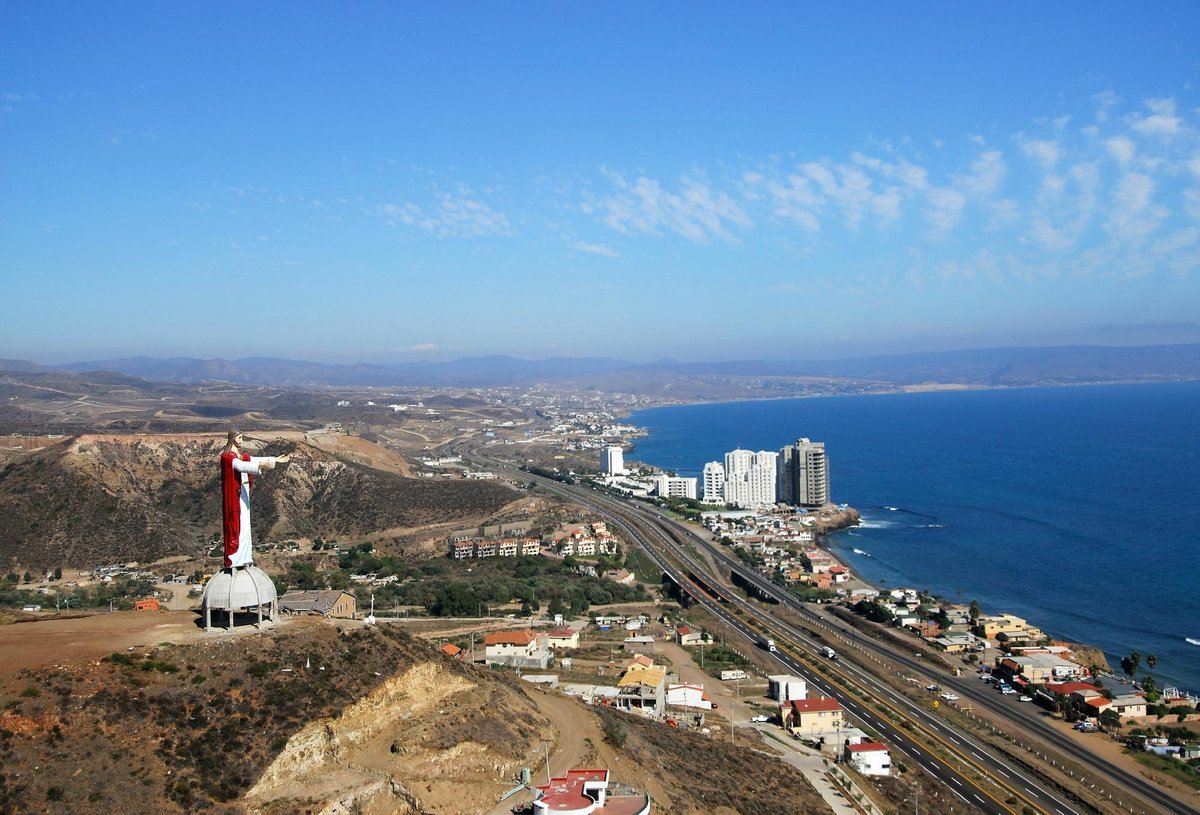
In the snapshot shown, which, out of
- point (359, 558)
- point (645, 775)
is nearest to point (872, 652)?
point (645, 775)

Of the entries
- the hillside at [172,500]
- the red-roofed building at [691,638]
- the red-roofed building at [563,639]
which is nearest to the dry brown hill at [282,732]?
the red-roofed building at [563,639]

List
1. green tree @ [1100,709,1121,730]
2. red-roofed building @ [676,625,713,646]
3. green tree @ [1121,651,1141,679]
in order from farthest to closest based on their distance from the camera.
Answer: red-roofed building @ [676,625,713,646] < green tree @ [1121,651,1141,679] < green tree @ [1100,709,1121,730]

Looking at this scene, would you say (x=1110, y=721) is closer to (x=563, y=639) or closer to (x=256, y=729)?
(x=563, y=639)

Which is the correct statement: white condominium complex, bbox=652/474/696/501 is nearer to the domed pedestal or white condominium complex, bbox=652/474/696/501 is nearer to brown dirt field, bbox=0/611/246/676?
brown dirt field, bbox=0/611/246/676

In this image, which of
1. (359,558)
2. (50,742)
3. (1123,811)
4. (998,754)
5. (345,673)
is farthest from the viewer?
(359,558)

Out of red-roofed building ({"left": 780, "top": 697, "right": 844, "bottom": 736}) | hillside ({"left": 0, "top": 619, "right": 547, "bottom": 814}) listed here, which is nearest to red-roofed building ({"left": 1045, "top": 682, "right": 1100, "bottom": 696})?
red-roofed building ({"left": 780, "top": 697, "right": 844, "bottom": 736})

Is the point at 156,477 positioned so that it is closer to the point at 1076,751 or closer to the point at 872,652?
the point at 872,652
